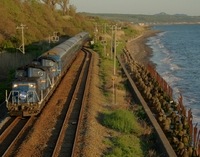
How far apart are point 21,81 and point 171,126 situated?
9.91m

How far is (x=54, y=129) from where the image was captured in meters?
18.0

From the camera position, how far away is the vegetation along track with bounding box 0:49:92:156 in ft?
49.9

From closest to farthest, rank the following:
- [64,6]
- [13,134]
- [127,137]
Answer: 1. [127,137]
2. [13,134]
3. [64,6]

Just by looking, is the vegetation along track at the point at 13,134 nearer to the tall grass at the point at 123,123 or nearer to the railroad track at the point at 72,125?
the railroad track at the point at 72,125

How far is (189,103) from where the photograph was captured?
3108 centimetres

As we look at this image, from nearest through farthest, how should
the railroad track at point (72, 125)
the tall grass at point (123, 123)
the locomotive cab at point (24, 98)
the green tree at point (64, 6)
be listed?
the railroad track at point (72, 125) < the tall grass at point (123, 123) < the locomotive cab at point (24, 98) < the green tree at point (64, 6)

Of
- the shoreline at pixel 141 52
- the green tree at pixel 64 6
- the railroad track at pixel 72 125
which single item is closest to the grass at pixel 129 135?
the railroad track at pixel 72 125

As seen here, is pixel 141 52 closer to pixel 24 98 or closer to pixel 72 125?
pixel 24 98

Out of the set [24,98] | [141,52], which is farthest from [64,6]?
[24,98]

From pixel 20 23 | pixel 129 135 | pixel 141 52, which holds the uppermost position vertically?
pixel 20 23

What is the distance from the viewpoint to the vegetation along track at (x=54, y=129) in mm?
15211

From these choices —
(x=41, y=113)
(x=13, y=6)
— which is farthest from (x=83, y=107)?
(x=13, y=6)

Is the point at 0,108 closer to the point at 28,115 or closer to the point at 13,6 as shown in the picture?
the point at 28,115

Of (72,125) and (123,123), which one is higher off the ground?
(123,123)
